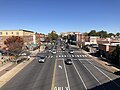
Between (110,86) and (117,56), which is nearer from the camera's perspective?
(110,86)

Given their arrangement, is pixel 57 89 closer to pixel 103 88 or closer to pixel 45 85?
pixel 45 85

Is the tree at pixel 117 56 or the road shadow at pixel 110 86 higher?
the tree at pixel 117 56

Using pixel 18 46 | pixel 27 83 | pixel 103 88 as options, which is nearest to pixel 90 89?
pixel 103 88

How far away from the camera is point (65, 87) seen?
2819 centimetres

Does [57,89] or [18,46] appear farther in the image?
[18,46]

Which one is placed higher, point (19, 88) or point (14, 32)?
point (14, 32)

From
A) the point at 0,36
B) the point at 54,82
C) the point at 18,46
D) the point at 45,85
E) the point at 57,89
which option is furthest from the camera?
the point at 0,36

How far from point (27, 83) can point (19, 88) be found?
305 centimetres

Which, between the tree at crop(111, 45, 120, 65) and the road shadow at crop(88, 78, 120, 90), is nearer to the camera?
the road shadow at crop(88, 78, 120, 90)

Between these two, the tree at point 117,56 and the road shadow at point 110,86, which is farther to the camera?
the tree at point 117,56

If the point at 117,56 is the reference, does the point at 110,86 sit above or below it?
below

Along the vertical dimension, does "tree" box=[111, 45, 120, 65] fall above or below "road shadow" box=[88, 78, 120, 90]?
above

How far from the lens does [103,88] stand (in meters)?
27.9

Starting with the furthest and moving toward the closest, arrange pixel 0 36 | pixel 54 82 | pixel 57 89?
1. pixel 0 36
2. pixel 54 82
3. pixel 57 89
